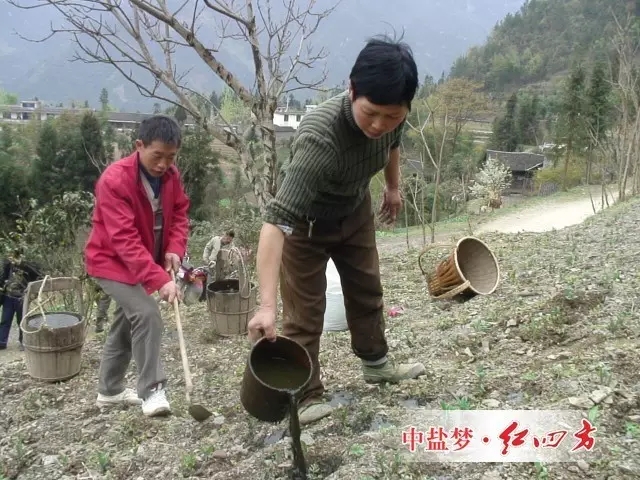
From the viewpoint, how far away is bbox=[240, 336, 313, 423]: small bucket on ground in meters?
2.04

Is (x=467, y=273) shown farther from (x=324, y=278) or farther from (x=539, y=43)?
(x=539, y=43)

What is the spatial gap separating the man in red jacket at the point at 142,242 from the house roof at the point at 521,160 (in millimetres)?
37008

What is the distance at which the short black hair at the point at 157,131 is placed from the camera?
278 cm

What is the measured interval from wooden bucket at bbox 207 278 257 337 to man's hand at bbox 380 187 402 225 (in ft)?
6.17

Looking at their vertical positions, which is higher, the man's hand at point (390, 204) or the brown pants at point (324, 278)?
the man's hand at point (390, 204)

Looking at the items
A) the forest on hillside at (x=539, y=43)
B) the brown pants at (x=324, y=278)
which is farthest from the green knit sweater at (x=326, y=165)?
the forest on hillside at (x=539, y=43)

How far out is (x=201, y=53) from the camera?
5.10 metres

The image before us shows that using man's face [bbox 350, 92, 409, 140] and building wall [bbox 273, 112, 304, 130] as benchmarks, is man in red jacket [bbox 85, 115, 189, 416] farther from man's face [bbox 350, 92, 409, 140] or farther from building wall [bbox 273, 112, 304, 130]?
building wall [bbox 273, 112, 304, 130]

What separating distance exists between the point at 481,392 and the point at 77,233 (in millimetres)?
5599

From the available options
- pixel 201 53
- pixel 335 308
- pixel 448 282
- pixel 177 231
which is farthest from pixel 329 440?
pixel 201 53

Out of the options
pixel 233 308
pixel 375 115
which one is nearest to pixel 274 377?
pixel 375 115

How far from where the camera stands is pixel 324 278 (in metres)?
2.66

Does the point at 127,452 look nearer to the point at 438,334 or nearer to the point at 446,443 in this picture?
the point at 446,443

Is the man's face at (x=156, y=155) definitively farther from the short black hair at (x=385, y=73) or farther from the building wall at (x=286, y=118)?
the building wall at (x=286, y=118)
